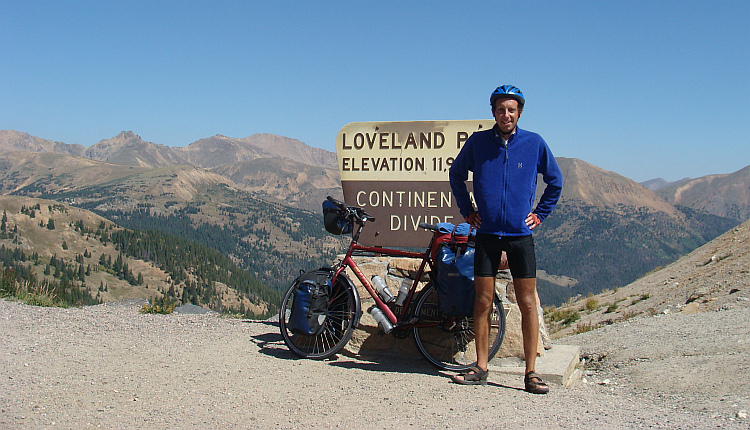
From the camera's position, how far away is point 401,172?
762 cm

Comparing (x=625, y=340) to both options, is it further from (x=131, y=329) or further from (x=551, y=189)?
(x=131, y=329)

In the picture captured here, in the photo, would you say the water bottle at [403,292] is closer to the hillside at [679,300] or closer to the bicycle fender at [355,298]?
the bicycle fender at [355,298]

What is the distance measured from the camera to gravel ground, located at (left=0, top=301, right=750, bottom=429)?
4395 millimetres

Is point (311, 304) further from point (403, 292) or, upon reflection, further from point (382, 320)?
point (403, 292)

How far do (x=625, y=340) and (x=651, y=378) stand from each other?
8.68 ft

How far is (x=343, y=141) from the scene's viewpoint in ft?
25.4

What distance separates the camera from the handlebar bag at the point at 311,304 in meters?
6.27

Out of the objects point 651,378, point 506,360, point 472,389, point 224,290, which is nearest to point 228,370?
point 472,389

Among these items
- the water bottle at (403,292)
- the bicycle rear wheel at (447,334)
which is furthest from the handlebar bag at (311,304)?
the bicycle rear wheel at (447,334)

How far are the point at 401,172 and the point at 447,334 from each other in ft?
7.51

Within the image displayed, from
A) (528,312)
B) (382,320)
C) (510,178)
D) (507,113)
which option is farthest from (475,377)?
(507,113)

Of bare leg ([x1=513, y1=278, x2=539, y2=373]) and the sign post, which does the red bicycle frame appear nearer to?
the sign post

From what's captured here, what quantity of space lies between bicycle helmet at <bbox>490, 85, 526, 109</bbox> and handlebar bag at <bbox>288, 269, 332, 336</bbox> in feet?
8.46

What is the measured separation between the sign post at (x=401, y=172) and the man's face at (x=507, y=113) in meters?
2.23
